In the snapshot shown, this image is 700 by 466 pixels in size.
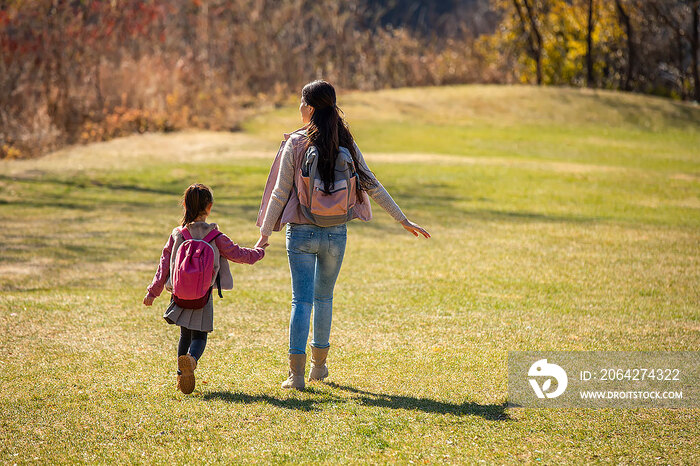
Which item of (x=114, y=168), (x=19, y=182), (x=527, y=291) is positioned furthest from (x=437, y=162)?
(x=527, y=291)

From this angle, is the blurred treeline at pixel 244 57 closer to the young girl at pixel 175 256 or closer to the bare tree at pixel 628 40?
the bare tree at pixel 628 40

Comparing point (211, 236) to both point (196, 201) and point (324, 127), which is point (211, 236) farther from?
point (324, 127)

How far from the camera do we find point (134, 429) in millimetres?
4496

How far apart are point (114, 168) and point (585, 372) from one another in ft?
50.9

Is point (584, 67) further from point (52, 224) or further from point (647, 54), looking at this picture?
point (52, 224)

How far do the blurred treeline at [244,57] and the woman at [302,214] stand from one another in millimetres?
18136

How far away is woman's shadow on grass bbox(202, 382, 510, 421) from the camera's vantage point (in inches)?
190

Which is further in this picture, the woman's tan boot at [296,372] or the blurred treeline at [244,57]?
the blurred treeline at [244,57]

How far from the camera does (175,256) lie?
4980 millimetres

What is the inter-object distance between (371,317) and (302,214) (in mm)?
2644

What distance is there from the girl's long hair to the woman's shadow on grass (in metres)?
1.16

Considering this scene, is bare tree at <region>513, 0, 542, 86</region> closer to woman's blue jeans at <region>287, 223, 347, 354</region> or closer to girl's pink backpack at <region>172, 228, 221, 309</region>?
woman's blue jeans at <region>287, 223, 347, 354</region>
